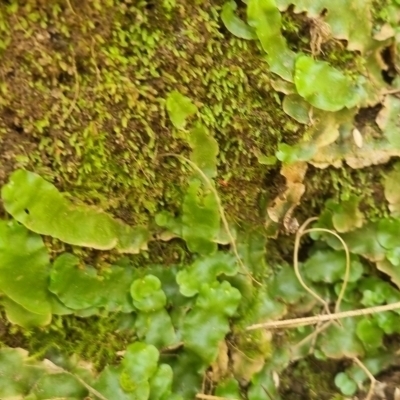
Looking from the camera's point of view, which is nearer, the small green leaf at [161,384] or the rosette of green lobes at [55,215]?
the rosette of green lobes at [55,215]

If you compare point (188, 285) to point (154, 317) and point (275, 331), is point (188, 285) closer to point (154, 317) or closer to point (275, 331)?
point (154, 317)

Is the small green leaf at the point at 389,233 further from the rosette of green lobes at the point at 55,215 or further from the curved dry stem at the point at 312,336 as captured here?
the rosette of green lobes at the point at 55,215

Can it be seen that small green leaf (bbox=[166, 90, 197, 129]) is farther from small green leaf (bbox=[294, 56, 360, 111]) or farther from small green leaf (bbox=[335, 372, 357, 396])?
small green leaf (bbox=[335, 372, 357, 396])

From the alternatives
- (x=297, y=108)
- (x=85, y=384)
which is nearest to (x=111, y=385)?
(x=85, y=384)

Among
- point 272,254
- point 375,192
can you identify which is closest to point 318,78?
point 375,192

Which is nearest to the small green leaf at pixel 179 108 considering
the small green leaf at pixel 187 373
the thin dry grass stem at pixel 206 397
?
the small green leaf at pixel 187 373

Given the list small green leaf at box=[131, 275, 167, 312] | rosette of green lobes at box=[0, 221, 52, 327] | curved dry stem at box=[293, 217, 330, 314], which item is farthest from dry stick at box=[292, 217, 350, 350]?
rosette of green lobes at box=[0, 221, 52, 327]
